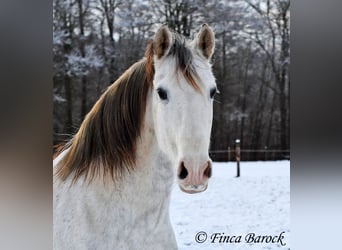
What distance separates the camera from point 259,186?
60.2 inches

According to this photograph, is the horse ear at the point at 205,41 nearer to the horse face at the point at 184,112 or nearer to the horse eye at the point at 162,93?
the horse face at the point at 184,112

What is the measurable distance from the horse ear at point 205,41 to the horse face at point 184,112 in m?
0.03

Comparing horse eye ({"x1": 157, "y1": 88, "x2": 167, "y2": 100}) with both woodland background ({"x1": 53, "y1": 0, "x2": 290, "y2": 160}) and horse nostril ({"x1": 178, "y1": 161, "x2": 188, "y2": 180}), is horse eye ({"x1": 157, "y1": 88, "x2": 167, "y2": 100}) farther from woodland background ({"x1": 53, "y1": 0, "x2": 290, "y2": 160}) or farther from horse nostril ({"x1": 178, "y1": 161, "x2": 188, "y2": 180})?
woodland background ({"x1": 53, "y1": 0, "x2": 290, "y2": 160})

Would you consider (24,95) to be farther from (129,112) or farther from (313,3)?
(313,3)

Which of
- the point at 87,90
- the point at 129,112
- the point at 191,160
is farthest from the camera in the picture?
the point at 87,90

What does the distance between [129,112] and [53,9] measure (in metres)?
0.74

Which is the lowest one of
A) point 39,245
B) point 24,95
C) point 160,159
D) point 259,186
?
point 39,245

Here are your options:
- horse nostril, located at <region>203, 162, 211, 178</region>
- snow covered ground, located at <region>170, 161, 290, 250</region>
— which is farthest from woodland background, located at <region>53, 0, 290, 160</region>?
horse nostril, located at <region>203, 162, 211, 178</region>

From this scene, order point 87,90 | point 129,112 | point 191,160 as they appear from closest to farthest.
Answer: point 191,160, point 129,112, point 87,90

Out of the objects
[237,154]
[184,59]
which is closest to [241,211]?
[237,154]

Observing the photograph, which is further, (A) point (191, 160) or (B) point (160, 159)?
(B) point (160, 159)

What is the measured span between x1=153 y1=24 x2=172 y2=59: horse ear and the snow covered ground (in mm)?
631

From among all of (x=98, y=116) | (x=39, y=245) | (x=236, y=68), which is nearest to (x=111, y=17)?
(x=98, y=116)

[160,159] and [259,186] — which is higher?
[160,159]
